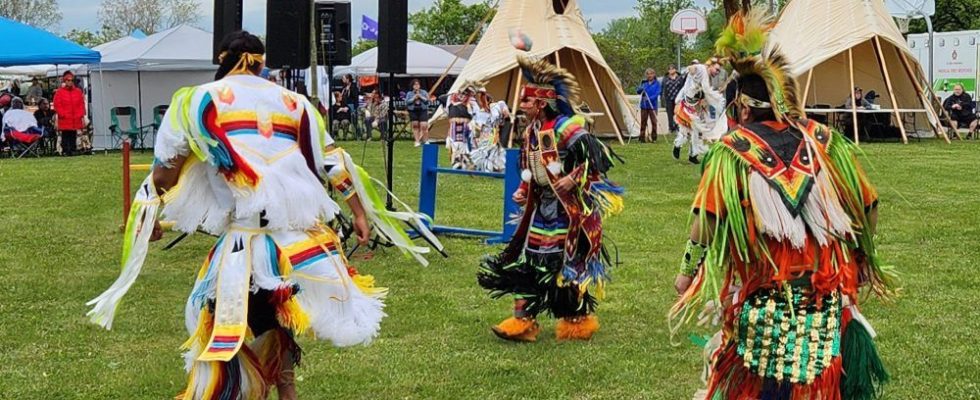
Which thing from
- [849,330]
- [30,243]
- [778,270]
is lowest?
[30,243]

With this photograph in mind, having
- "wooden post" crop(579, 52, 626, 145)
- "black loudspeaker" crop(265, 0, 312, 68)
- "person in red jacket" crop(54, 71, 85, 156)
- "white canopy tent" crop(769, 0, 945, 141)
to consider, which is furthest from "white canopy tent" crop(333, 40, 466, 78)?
"black loudspeaker" crop(265, 0, 312, 68)

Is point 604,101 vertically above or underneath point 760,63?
underneath

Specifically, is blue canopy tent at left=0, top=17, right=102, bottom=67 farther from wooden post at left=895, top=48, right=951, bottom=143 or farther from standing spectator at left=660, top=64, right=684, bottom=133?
wooden post at left=895, top=48, right=951, bottom=143

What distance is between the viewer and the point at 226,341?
431 centimetres

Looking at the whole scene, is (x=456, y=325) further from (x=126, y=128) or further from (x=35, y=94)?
A: (x=35, y=94)

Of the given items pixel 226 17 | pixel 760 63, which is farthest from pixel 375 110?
pixel 760 63

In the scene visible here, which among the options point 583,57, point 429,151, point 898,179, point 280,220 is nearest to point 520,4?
point 583,57

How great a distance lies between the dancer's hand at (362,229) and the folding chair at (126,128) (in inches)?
774

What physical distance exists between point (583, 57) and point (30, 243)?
14.2 metres

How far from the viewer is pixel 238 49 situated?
450cm

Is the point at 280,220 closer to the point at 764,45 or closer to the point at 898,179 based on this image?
the point at 764,45

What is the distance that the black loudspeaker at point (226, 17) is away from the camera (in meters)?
10.4

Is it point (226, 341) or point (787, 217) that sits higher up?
point (787, 217)

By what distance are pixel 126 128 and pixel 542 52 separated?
30.1 feet
